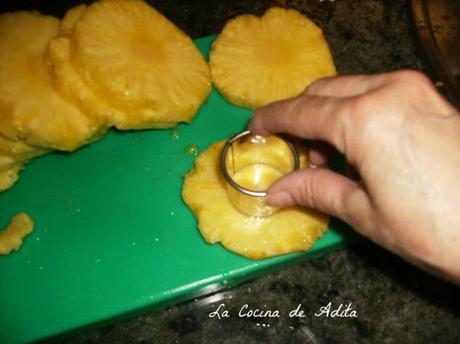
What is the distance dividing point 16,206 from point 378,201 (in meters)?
1.12

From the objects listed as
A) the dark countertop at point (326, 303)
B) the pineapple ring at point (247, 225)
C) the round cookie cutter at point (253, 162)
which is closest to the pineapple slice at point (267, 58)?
the round cookie cutter at point (253, 162)

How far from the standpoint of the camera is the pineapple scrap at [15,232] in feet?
4.52

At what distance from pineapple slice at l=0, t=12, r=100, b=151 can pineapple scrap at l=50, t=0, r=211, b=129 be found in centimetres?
6

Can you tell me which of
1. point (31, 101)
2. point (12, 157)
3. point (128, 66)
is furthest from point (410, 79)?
point (12, 157)

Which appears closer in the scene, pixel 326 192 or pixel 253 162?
pixel 326 192

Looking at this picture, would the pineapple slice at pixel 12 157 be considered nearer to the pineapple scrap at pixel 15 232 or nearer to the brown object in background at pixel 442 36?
the pineapple scrap at pixel 15 232

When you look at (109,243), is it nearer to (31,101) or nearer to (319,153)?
(31,101)

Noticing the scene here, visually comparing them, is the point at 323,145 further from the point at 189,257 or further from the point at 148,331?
the point at 148,331

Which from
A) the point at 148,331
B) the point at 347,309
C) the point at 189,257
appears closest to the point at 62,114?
the point at 189,257

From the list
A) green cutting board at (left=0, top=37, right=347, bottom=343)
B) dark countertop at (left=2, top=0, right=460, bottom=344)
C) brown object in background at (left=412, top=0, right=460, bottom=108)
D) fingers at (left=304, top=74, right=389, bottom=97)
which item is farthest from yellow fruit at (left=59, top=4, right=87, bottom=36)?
brown object in background at (left=412, top=0, right=460, bottom=108)

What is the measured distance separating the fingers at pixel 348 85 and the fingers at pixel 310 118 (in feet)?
0.28

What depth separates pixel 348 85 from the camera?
1.13 meters

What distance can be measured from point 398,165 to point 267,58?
0.85m

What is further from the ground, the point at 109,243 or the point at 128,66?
the point at 128,66
